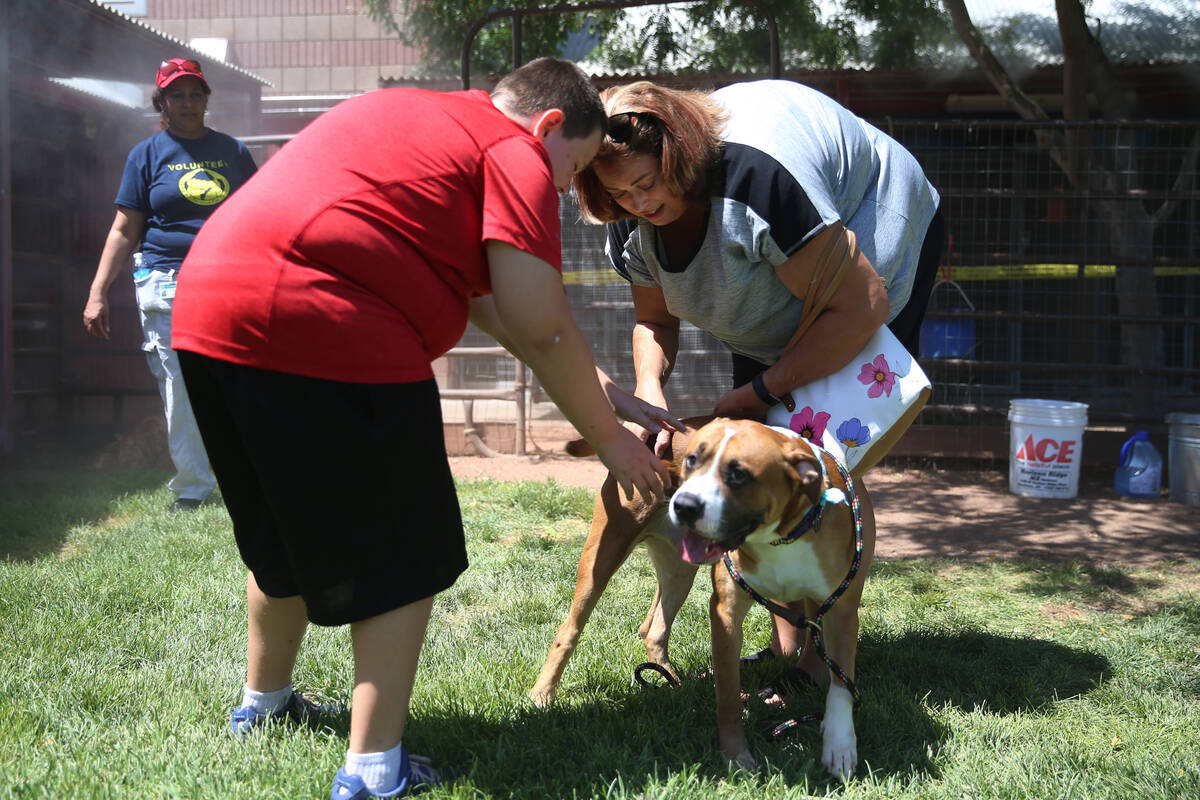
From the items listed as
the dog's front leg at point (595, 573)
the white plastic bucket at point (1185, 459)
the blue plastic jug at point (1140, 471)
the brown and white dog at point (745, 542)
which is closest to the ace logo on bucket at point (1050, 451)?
the blue plastic jug at point (1140, 471)

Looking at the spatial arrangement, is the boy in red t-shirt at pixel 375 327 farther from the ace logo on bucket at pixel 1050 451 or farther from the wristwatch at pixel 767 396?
the ace logo on bucket at pixel 1050 451

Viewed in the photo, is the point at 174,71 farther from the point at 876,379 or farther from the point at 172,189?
the point at 876,379

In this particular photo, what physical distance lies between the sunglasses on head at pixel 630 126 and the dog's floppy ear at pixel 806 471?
0.90 metres

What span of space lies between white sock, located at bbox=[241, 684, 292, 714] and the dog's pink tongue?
1158 mm

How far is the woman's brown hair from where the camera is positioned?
2576mm

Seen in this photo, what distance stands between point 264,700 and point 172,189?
12.4ft

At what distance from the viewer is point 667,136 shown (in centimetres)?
258

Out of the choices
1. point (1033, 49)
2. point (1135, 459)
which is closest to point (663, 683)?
point (1135, 459)

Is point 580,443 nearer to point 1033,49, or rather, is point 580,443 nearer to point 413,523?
point 413,523

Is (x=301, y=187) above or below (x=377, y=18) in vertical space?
below

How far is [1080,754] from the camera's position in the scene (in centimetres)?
255

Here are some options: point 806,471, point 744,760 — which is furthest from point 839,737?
point 806,471

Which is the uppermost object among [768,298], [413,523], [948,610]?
[768,298]

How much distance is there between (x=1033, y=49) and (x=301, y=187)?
9.92 m
